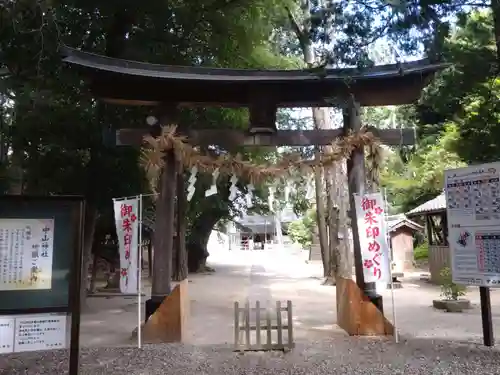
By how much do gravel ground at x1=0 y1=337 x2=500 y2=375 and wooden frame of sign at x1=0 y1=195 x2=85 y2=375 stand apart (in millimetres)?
1064

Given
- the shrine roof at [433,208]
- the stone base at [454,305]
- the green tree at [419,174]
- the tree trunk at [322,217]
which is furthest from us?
the green tree at [419,174]

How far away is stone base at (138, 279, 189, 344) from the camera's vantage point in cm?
731

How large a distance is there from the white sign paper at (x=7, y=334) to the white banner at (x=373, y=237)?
4.88m

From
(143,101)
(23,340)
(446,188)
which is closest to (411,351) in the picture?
(446,188)

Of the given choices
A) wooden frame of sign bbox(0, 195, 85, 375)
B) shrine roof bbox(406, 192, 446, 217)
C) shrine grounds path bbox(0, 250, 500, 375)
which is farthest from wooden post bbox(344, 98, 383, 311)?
shrine roof bbox(406, 192, 446, 217)

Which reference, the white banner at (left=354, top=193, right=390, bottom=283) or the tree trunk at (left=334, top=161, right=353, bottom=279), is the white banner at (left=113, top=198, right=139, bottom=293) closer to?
the white banner at (left=354, top=193, right=390, bottom=283)

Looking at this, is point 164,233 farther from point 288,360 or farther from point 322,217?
point 322,217

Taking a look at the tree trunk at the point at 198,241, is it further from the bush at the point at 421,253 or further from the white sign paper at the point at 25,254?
the white sign paper at the point at 25,254

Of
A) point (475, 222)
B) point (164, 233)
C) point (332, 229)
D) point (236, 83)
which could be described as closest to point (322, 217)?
point (332, 229)

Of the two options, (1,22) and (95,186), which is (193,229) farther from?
(1,22)

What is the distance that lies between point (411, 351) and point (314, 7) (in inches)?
186

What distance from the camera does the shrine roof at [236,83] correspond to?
24.2 ft

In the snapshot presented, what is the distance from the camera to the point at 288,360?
6.17 meters

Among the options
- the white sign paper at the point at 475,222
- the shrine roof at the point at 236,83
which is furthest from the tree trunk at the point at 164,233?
the white sign paper at the point at 475,222
